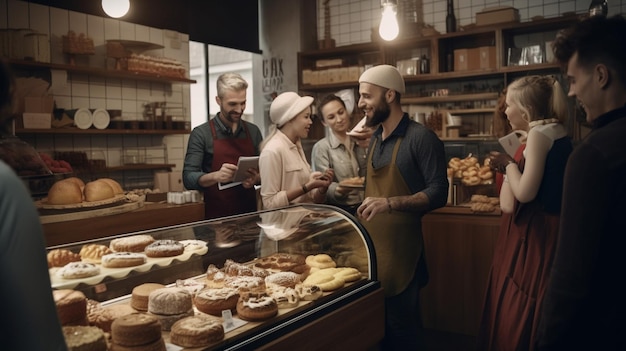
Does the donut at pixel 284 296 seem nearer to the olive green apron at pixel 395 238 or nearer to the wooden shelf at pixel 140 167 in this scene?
the olive green apron at pixel 395 238

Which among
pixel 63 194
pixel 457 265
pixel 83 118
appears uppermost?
pixel 83 118

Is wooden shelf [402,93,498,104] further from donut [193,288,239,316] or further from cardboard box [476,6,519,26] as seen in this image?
donut [193,288,239,316]

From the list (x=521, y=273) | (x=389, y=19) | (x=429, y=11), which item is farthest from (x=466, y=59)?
(x=521, y=273)

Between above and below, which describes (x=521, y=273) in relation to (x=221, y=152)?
below

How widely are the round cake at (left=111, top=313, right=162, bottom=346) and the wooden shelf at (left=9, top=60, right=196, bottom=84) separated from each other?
3701 millimetres

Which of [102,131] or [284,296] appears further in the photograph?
[102,131]

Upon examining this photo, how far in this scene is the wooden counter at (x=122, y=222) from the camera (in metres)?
3.17

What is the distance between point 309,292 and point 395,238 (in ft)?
2.94

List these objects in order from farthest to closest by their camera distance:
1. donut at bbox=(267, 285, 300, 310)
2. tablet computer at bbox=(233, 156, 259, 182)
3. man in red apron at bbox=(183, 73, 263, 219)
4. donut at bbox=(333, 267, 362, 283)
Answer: man in red apron at bbox=(183, 73, 263, 219) < tablet computer at bbox=(233, 156, 259, 182) < donut at bbox=(333, 267, 362, 283) < donut at bbox=(267, 285, 300, 310)

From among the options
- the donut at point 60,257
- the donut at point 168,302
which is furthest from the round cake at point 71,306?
the donut at point 168,302

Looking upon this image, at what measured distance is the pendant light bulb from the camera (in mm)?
4277

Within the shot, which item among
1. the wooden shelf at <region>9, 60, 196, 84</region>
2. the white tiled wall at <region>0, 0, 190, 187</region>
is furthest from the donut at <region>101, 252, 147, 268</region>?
the white tiled wall at <region>0, 0, 190, 187</region>

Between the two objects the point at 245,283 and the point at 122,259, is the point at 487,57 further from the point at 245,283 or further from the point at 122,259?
the point at 122,259

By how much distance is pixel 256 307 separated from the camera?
1945 mm
